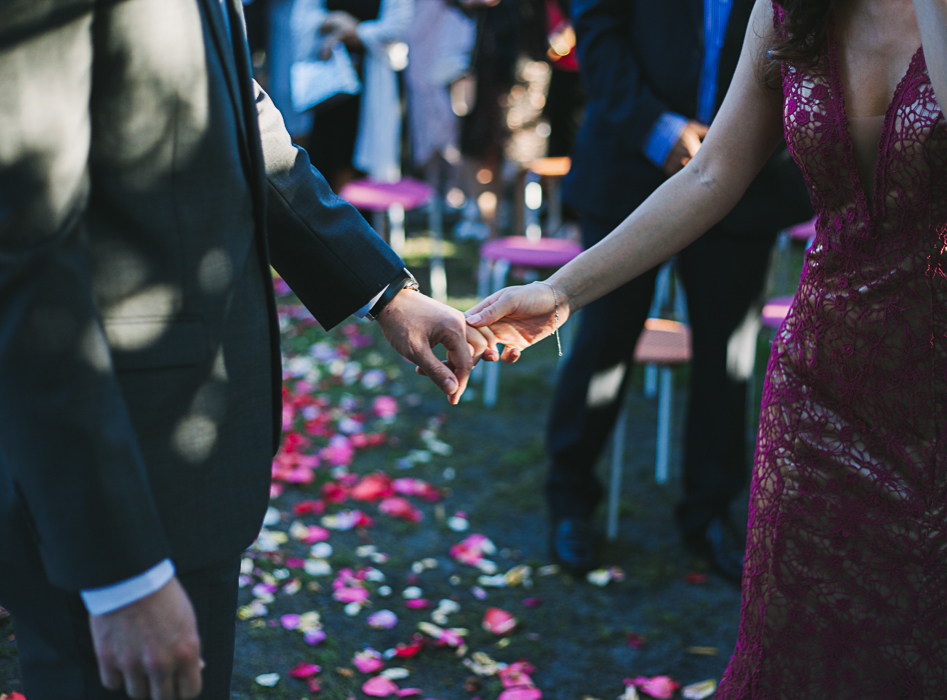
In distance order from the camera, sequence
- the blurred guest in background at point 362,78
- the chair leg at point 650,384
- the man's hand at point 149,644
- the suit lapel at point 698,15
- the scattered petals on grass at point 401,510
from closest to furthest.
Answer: the man's hand at point 149,644, the suit lapel at point 698,15, the scattered petals on grass at point 401,510, the chair leg at point 650,384, the blurred guest in background at point 362,78

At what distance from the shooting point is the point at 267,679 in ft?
8.59

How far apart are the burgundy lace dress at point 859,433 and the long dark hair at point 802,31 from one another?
0.03 m

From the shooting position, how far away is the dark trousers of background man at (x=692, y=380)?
3.16 m

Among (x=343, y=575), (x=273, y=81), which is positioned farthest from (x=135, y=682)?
(x=273, y=81)

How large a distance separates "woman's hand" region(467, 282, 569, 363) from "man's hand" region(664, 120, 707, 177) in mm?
1074

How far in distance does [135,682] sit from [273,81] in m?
7.06

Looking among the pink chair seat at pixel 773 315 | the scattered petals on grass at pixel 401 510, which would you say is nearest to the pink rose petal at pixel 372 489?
the scattered petals on grass at pixel 401 510

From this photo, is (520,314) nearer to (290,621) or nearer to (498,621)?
(498,621)

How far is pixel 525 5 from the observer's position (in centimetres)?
769

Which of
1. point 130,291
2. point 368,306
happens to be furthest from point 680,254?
point 130,291

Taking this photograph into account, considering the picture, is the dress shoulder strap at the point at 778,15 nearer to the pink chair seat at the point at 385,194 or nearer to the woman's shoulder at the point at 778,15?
the woman's shoulder at the point at 778,15

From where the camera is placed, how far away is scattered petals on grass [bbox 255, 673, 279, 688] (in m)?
2.60

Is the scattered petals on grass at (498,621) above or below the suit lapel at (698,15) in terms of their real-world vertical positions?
below

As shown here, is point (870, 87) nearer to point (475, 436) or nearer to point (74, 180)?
point (74, 180)
